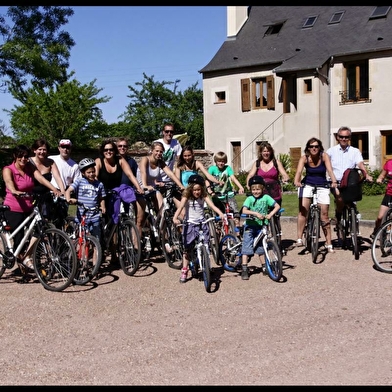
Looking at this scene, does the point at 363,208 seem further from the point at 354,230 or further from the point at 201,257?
the point at 201,257

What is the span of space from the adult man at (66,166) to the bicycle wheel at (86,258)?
1.39 meters

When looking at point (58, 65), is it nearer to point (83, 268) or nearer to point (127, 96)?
point (83, 268)

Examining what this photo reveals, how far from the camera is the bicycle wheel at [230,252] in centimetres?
924

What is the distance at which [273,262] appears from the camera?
346 inches

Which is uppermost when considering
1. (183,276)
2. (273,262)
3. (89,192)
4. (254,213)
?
(89,192)

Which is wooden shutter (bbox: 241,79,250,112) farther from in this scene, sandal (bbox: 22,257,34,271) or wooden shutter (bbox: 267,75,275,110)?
sandal (bbox: 22,257,34,271)

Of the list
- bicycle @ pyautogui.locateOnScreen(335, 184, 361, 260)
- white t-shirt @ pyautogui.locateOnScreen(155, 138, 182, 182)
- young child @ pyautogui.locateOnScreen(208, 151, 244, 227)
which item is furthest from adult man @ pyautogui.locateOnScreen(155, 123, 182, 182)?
bicycle @ pyautogui.locateOnScreen(335, 184, 361, 260)

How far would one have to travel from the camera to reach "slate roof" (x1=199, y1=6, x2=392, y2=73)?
32.6m

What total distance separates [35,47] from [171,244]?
20.5 meters

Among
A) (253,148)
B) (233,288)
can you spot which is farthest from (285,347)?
(253,148)

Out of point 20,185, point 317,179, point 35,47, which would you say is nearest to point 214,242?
point 317,179

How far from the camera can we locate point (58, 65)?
30078 mm

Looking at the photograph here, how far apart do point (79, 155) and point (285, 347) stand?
27.2 m

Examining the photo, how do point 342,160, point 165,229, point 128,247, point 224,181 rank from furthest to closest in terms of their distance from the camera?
point 342,160 < point 224,181 < point 165,229 < point 128,247
